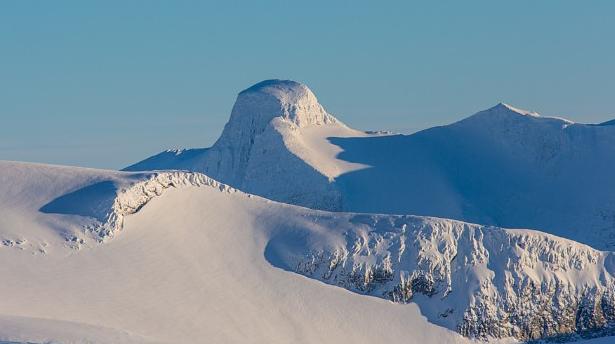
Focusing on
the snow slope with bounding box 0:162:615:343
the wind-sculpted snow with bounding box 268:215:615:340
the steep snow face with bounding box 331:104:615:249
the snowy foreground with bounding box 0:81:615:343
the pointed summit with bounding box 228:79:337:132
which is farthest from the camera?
the pointed summit with bounding box 228:79:337:132

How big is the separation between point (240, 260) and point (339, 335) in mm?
11290

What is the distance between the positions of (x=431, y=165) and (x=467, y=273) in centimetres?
5732

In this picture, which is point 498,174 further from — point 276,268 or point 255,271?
point 255,271

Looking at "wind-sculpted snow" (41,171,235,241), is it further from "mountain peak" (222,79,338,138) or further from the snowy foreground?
"mountain peak" (222,79,338,138)

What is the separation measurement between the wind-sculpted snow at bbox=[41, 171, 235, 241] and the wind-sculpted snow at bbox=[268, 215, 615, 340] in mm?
12065

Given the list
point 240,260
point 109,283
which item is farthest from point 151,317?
point 240,260

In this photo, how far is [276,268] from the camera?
110312 mm

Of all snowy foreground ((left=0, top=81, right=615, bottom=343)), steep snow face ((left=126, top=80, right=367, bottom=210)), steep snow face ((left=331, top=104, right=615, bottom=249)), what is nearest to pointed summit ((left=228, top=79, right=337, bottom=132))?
steep snow face ((left=126, top=80, right=367, bottom=210))

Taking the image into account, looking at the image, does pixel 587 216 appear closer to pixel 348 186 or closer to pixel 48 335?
pixel 348 186

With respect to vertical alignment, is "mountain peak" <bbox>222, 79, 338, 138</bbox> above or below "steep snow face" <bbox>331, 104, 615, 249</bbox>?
above

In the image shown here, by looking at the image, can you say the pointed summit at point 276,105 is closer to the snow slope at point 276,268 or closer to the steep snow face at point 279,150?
the steep snow face at point 279,150

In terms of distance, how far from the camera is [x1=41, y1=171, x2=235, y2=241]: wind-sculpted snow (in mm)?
104875

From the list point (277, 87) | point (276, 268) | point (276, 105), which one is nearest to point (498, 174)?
point (276, 105)

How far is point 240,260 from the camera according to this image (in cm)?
11006
